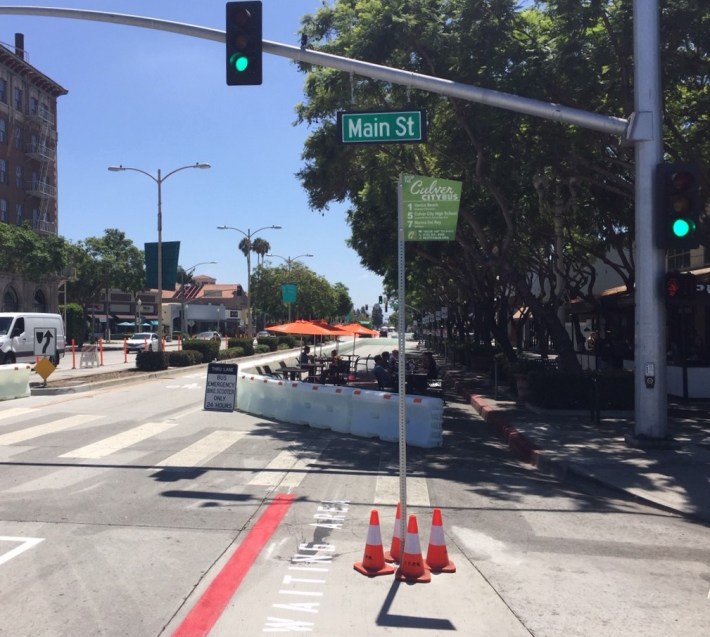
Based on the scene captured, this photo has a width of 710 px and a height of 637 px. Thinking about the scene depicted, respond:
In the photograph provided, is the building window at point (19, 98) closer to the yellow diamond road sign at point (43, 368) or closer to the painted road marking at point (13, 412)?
the yellow diamond road sign at point (43, 368)

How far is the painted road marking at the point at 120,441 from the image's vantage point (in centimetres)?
1095

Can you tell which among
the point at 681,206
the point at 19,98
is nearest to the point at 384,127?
the point at 681,206

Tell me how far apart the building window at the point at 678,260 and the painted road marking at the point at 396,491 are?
21.8 metres

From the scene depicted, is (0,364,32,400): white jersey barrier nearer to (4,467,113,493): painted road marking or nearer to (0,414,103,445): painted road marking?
(0,414,103,445): painted road marking

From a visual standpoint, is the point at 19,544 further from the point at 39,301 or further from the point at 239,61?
Answer: the point at 39,301

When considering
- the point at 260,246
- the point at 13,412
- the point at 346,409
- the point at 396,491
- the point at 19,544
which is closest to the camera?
the point at 19,544

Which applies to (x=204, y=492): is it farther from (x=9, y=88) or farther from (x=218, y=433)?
(x=9, y=88)

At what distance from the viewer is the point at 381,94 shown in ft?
54.0

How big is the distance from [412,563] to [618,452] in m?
6.91

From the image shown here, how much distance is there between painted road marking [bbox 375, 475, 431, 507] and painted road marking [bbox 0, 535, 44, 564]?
375 centimetres

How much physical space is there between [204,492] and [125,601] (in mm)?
3489

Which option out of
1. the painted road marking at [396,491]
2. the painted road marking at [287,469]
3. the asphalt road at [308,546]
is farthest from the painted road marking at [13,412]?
the painted road marking at [396,491]

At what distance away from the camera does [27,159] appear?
56781 millimetres

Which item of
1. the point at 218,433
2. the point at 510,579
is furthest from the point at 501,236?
the point at 510,579
